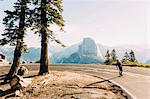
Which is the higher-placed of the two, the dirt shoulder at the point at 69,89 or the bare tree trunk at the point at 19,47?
the bare tree trunk at the point at 19,47

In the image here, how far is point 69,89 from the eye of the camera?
2264 centimetres

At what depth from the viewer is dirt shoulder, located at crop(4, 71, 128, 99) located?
66.4ft

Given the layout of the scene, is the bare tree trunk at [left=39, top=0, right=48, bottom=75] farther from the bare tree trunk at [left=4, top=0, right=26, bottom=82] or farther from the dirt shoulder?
the dirt shoulder

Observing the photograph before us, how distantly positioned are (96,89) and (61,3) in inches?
486

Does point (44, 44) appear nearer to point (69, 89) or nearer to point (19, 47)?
point (19, 47)

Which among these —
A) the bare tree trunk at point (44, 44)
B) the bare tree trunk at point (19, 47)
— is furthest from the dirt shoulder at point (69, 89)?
the bare tree trunk at point (19, 47)

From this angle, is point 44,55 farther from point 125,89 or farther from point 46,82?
point 125,89

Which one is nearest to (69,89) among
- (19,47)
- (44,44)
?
(44,44)

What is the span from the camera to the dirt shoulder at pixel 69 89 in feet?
66.4

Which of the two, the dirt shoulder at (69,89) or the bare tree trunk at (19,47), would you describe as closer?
the dirt shoulder at (69,89)

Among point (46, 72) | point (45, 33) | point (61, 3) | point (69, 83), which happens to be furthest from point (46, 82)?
point (61, 3)

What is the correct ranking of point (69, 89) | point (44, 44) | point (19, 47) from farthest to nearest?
point (44, 44)
point (19, 47)
point (69, 89)

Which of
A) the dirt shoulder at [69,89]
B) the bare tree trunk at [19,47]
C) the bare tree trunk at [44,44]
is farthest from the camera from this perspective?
the bare tree trunk at [44,44]

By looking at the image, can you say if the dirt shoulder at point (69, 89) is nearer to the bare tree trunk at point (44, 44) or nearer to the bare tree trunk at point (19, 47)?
the bare tree trunk at point (44, 44)
